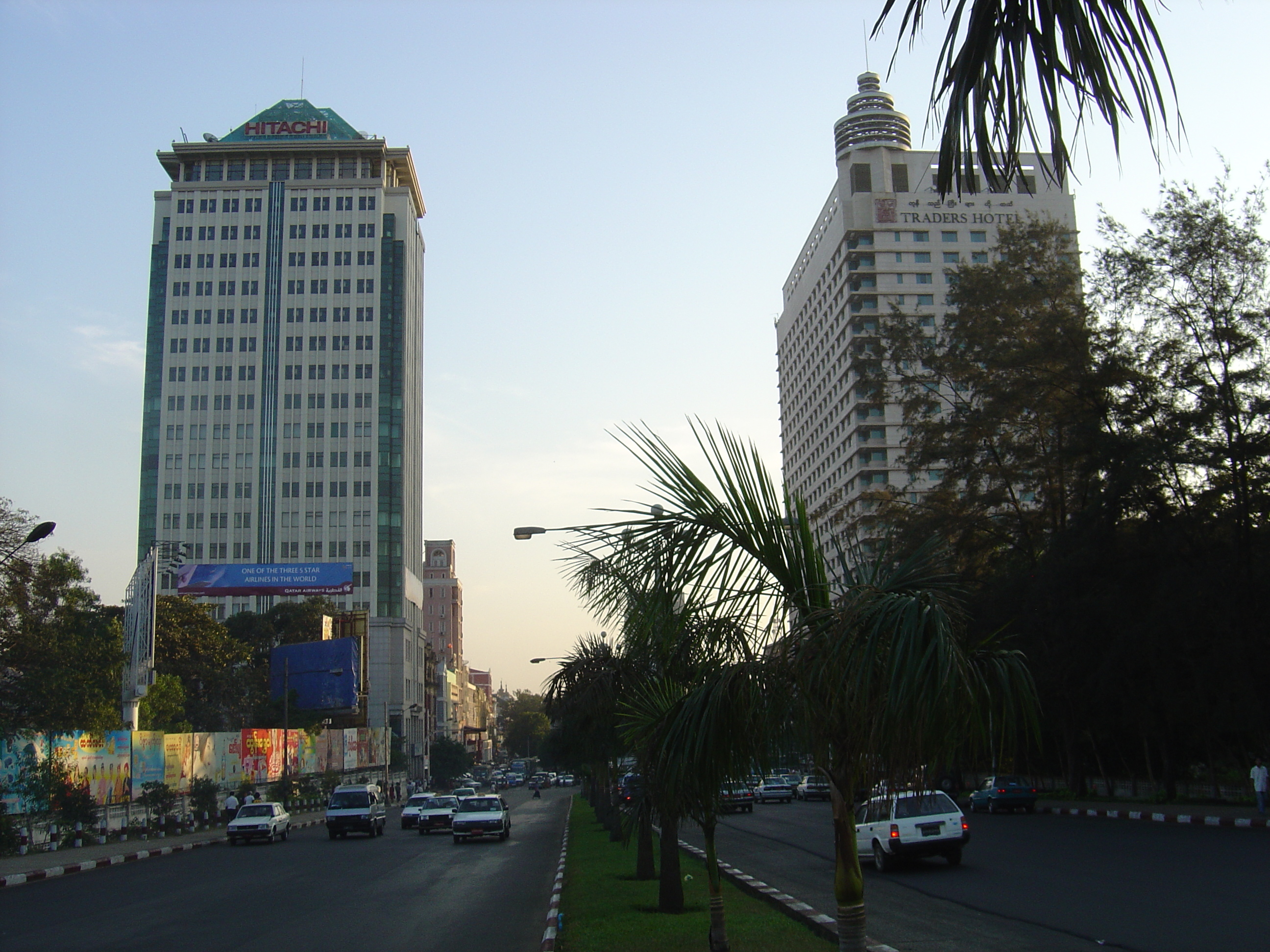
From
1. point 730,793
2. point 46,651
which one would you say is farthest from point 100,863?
point 730,793

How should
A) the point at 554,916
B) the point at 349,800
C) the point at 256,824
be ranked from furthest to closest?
the point at 349,800 < the point at 256,824 < the point at 554,916

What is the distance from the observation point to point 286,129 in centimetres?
11600

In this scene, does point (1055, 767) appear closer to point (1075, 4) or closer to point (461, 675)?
point (1075, 4)

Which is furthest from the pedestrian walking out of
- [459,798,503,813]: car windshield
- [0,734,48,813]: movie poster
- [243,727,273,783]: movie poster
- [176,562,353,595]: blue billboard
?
[176,562,353,595]: blue billboard

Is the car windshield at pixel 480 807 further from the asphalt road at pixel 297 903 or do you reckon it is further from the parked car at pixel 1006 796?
→ the parked car at pixel 1006 796

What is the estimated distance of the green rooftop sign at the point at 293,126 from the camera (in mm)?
→ 115438

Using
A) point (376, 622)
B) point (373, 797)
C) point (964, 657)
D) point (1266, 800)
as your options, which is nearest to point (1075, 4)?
point (964, 657)

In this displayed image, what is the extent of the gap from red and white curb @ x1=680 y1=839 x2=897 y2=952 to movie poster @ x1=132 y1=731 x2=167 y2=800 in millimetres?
26757

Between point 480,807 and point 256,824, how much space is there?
7453 mm

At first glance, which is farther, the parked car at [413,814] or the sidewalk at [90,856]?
the parked car at [413,814]

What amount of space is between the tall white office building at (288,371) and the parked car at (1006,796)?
7622 centimetres

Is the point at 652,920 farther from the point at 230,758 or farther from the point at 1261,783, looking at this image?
the point at 230,758

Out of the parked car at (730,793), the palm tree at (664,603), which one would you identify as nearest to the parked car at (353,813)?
the parked car at (730,793)

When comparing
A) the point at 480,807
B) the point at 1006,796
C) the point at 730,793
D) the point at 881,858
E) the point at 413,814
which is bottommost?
the point at 413,814
